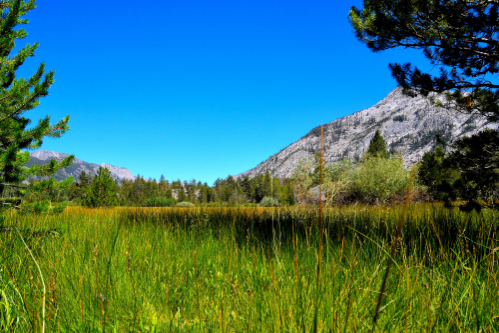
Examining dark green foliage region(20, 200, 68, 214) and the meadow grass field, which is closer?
the meadow grass field

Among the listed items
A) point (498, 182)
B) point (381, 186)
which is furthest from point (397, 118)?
point (498, 182)

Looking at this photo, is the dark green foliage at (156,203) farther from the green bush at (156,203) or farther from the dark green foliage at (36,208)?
the dark green foliage at (36,208)

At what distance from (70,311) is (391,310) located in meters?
1.94

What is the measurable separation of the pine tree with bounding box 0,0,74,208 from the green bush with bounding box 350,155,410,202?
776 inches

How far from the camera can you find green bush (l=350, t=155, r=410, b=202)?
20.8m

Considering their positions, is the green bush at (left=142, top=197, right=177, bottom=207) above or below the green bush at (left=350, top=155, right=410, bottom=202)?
below

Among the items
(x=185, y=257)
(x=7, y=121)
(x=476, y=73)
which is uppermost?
(x=476, y=73)

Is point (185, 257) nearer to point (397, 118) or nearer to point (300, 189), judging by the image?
point (300, 189)

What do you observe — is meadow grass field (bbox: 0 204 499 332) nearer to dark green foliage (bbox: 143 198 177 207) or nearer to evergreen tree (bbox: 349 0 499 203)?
evergreen tree (bbox: 349 0 499 203)

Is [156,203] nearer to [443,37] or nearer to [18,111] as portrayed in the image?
[18,111]

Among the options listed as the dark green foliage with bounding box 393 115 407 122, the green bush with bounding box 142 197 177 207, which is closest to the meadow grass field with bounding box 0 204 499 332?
the green bush with bounding box 142 197 177 207

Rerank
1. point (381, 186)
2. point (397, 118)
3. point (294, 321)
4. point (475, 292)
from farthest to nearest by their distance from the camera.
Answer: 1. point (397, 118)
2. point (381, 186)
3. point (475, 292)
4. point (294, 321)

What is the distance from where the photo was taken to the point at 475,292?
5.51ft

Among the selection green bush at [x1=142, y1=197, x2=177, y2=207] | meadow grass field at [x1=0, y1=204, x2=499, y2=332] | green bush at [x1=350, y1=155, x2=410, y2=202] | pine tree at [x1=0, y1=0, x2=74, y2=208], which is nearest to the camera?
meadow grass field at [x1=0, y1=204, x2=499, y2=332]
